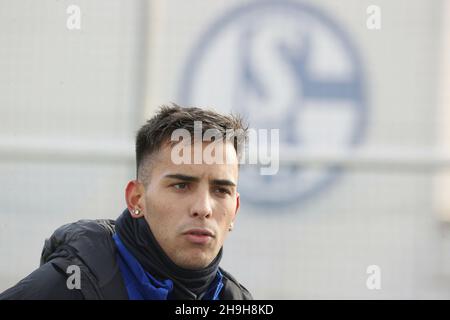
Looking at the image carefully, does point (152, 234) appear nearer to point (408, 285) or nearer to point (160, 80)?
point (160, 80)

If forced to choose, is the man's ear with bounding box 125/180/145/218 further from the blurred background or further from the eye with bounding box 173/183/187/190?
the blurred background

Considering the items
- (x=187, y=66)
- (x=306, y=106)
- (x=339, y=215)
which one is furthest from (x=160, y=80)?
(x=339, y=215)

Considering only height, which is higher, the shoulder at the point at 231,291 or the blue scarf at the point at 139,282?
the blue scarf at the point at 139,282

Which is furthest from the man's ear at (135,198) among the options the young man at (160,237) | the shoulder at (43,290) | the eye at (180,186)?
the shoulder at (43,290)

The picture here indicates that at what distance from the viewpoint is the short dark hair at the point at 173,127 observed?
192 centimetres

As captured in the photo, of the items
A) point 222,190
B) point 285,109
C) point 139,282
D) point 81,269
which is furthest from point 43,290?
point 285,109

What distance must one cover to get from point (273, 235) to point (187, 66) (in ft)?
3.29

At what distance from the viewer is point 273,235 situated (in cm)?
392

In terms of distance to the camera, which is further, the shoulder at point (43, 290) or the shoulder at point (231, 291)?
the shoulder at point (231, 291)

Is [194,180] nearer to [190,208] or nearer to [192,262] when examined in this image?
[190,208]

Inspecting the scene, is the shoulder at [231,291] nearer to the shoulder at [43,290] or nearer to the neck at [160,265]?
the neck at [160,265]

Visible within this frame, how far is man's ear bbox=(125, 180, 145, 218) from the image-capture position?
190 cm

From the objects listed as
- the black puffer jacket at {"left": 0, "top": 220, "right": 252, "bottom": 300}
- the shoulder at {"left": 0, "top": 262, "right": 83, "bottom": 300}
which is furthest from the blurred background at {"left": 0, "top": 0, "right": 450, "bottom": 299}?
the shoulder at {"left": 0, "top": 262, "right": 83, "bottom": 300}

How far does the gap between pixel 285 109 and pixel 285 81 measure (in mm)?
155
